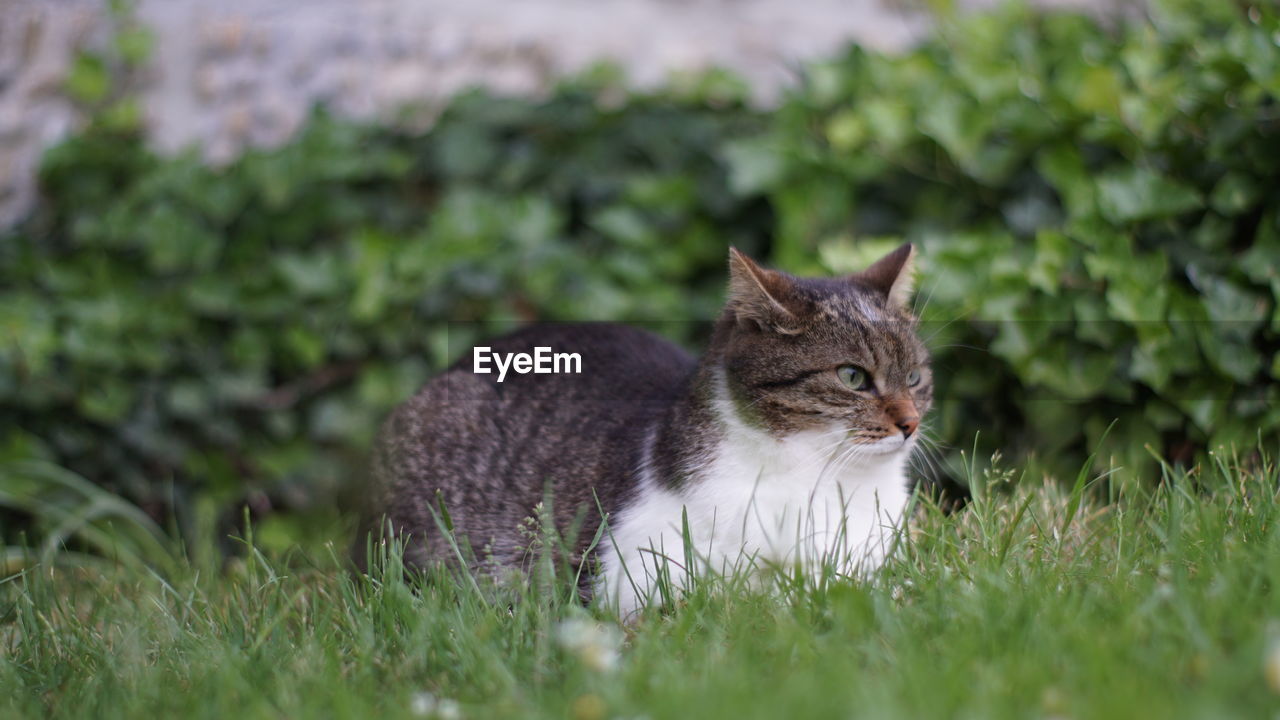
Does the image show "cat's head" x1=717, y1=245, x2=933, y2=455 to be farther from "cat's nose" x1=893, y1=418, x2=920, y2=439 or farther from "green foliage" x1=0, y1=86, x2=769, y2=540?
"green foliage" x1=0, y1=86, x2=769, y2=540

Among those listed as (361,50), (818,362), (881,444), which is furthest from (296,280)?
(881,444)

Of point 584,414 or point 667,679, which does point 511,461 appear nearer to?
point 584,414

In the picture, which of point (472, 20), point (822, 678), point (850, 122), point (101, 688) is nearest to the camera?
point (822, 678)

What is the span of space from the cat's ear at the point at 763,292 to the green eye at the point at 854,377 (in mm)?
156

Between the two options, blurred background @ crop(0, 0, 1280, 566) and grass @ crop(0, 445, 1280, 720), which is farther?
blurred background @ crop(0, 0, 1280, 566)

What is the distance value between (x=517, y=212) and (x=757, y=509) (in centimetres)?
232

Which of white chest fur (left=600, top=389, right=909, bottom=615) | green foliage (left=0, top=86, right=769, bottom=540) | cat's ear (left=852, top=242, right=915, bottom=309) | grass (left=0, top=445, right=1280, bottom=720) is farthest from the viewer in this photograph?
green foliage (left=0, top=86, right=769, bottom=540)

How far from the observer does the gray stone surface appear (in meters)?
4.83

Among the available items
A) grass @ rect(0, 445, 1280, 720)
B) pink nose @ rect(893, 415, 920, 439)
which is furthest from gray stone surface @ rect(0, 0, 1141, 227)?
grass @ rect(0, 445, 1280, 720)

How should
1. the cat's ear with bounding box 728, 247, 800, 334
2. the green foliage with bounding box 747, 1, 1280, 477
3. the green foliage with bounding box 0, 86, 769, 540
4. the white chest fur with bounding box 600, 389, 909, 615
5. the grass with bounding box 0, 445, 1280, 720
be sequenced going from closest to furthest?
the grass with bounding box 0, 445, 1280, 720 < the white chest fur with bounding box 600, 389, 909, 615 < the cat's ear with bounding box 728, 247, 800, 334 < the green foliage with bounding box 747, 1, 1280, 477 < the green foliage with bounding box 0, 86, 769, 540

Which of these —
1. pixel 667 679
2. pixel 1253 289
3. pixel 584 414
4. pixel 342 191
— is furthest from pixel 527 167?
pixel 667 679

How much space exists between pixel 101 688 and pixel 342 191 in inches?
114

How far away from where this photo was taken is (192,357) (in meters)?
4.51

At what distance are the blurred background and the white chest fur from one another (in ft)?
3.07
